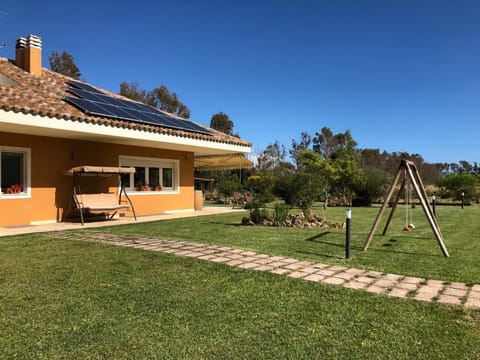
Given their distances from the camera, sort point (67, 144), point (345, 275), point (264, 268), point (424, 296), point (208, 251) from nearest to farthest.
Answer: point (424, 296) < point (345, 275) < point (264, 268) < point (208, 251) < point (67, 144)

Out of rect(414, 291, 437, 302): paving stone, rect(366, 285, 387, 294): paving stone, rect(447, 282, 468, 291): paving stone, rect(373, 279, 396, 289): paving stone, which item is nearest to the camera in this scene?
rect(414, 291, 437, 302): paving stone

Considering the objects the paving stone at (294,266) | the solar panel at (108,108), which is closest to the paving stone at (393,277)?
the paving stone at (294,266)

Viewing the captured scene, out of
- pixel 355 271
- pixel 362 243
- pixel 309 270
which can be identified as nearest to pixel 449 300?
pixel 355 271

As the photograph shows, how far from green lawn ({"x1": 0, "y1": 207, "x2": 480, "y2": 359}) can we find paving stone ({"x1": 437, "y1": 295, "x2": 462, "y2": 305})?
263 millimetres

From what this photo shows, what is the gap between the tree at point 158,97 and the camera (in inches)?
1825

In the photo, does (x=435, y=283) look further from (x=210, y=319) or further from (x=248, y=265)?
(x=210, y=319)

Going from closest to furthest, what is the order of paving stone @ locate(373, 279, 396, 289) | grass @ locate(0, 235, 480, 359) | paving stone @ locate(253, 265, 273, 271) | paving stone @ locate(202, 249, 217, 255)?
grass @ locate(0, 235, 480, 359) → paving stone @ locate(373, 279, 396, 289) → paving stone @ locate(253, 265, 273, 271) → paving stone @ locate(202, 249, 217, 255)

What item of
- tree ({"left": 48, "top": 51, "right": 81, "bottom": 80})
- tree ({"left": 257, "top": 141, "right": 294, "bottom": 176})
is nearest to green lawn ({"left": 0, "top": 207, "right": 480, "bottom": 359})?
tree ({"left": 257, "top": 141, "right": 294, "bottom": 176})

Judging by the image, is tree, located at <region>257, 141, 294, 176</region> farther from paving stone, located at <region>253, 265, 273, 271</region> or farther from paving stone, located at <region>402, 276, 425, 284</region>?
paving stone, located at <region>402, 276, 425, 284</region>

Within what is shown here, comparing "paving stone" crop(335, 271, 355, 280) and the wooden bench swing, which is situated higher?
the wooden bench swing

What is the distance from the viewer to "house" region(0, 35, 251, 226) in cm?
1221

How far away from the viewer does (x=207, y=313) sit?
427 cm

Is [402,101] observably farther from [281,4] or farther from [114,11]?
[114,11]

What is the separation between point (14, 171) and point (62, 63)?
32086 millimetres
